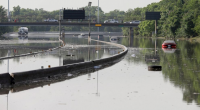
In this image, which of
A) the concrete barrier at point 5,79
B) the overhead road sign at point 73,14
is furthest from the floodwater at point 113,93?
the overhead road sign at point 73,14

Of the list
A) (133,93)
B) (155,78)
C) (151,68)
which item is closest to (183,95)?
(133,93)

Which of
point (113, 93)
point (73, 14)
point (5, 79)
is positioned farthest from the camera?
point (73, 14)

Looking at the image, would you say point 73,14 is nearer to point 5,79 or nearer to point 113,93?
point 5,79

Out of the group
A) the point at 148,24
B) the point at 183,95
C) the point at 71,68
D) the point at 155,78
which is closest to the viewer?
the point at 183,95

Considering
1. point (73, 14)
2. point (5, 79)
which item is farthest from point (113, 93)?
point (73, 14)

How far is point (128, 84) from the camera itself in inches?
869

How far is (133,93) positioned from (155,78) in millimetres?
5925

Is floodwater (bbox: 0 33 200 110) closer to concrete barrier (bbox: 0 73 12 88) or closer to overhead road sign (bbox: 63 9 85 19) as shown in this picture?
concrete barrier (bbox: 0 73 12 88)

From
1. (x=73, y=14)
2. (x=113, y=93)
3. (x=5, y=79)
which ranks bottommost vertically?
(x=113, y=93)

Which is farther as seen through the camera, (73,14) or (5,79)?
(73,14)

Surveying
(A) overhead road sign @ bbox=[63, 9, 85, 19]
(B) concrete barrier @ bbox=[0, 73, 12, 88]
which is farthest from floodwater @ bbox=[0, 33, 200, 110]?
(A) overhead road sign @ bbox=[63, 9, 85, 19]

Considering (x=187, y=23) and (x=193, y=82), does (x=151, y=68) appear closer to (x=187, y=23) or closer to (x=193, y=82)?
(x=193, y=82)

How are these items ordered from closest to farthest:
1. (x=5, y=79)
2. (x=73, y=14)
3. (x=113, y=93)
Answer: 1. (x=113, y=93)
2. (x=5, y=79)
3. (x=73, y=14)

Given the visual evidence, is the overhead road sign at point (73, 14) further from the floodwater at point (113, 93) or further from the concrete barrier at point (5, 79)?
the concrete barrier at point (5, 79)
